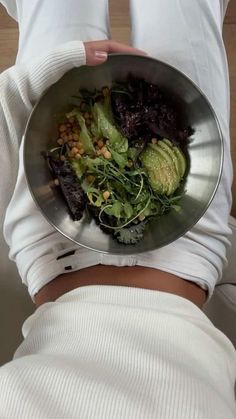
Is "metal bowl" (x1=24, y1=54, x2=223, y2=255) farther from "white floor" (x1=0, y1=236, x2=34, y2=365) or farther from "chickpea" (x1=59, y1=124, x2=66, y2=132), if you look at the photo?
"white floor" (x1=0, y1=236, x2=34, y2=365)

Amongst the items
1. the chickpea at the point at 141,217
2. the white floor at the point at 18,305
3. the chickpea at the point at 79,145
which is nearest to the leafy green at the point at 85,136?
the chickpea at the point at 79,145

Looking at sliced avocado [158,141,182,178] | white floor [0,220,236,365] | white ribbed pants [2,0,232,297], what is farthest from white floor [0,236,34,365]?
sliced avocado [158,141,182,178]

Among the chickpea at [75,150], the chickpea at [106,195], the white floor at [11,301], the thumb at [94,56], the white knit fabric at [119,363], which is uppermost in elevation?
the thumb at [94,56]

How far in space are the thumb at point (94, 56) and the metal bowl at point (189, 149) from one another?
0.08 ft

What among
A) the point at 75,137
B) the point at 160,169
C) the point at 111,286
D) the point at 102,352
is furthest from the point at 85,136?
the point at 102,352

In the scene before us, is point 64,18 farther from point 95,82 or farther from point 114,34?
point 114,34

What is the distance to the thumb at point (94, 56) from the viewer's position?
2.04ft

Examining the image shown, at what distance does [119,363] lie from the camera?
1.65ft

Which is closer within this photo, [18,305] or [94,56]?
[94,56]

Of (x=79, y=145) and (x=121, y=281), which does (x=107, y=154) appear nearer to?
(x=79, y=145)

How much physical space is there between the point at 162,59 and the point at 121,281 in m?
0.34

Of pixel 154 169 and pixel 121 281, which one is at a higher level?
pixel 154 169

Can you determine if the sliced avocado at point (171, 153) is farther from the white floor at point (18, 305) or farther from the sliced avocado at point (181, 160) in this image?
the white floor at point (18, 305)

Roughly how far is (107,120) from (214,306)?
1.25ft
